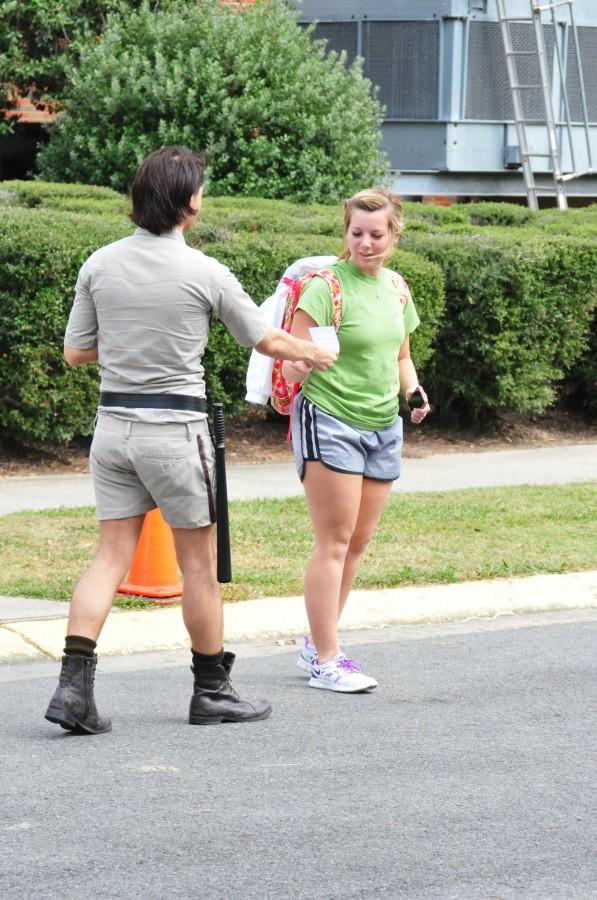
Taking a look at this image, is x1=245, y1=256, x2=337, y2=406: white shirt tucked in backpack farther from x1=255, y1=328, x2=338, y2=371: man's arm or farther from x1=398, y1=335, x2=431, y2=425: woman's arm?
x1=398, y1=335, x2=431, y2=425: woman's arm

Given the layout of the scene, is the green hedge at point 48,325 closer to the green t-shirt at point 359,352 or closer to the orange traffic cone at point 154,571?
the orange traffic cone at point 154,571

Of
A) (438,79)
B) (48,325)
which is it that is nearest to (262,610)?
(48,325)

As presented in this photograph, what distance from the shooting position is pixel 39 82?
55.9ft

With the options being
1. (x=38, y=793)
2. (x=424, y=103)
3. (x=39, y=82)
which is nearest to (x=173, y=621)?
(x=38, y=793)

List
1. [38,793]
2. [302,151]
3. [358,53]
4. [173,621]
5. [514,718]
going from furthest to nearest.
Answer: [358,53] < [302,151] < [173,621] < [514,718] < [38,793]

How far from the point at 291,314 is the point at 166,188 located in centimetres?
90

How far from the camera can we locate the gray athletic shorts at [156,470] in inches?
201

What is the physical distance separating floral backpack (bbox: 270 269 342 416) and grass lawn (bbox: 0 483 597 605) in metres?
1.58

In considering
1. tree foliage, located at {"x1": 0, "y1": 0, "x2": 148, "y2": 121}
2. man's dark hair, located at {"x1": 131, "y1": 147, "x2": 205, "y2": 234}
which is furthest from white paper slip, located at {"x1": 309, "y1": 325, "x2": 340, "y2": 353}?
tree foliage, located at {"x1": 0, "y1": 0, "x2": 148, "y2": 121}

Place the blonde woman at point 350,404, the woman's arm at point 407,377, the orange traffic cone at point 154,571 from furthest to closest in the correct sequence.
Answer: the orange traffic cone at point 154,571, the woman's arm at point 407,377, the blonde woman at point 350,404

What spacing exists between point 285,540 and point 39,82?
10288mm

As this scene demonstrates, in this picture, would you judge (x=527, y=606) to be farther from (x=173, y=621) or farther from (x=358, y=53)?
(x=358, y=53)

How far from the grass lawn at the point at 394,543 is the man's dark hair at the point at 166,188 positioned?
2.51 m

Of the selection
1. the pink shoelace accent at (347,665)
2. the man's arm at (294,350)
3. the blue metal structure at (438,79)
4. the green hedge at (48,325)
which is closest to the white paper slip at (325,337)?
the man's arm at (294,350)
